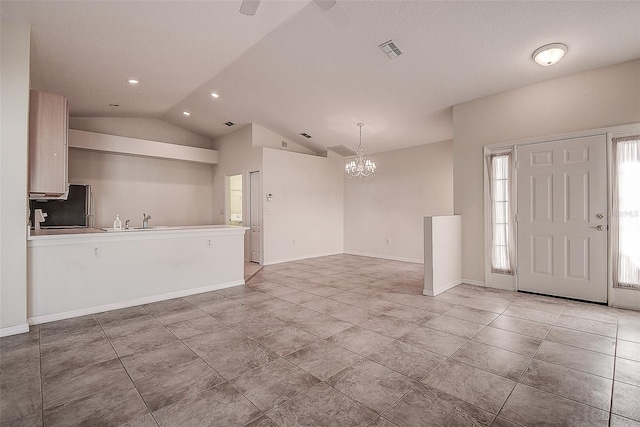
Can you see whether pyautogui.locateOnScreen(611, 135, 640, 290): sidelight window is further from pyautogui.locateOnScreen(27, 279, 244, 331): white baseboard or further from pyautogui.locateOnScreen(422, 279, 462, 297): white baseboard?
pyautogui.locateOnScreen(27, 279, 244, 331): white baseboard

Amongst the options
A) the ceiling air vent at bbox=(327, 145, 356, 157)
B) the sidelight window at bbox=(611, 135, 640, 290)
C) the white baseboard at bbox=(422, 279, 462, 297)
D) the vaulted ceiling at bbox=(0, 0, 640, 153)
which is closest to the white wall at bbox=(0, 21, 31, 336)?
the vaulted ceiling at bbox=(0, 0, 640, 153)

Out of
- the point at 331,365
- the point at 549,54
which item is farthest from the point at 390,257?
the point at 331,365

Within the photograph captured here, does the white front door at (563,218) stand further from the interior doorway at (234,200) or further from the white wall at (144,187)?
the white wall at (144,187)

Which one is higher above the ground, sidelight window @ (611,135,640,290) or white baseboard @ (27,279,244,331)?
sidelight window @ (611,135,640,290)

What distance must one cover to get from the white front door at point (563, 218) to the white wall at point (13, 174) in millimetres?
6139

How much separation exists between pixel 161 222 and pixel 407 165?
→ 6.40 metres

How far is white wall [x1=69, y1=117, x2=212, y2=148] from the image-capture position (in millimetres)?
6723

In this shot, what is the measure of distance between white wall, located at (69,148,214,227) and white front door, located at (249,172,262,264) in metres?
2.08

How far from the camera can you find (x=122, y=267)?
3.88 metres

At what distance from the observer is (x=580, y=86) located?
390 cm

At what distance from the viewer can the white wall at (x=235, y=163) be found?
7.12m

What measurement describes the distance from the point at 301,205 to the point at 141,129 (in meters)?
4.37

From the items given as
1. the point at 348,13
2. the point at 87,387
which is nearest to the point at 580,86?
the point at 348,13

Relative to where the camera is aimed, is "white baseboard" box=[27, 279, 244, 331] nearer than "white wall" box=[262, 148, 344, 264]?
Yes
